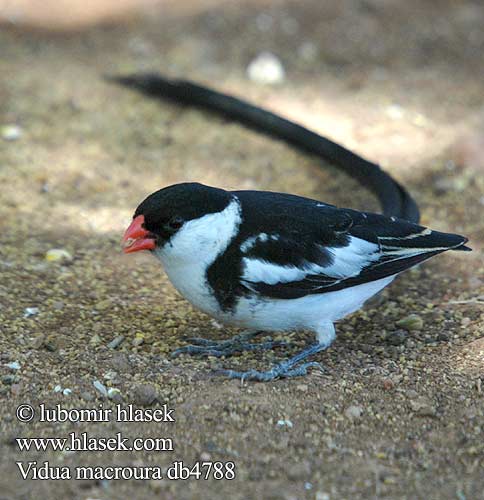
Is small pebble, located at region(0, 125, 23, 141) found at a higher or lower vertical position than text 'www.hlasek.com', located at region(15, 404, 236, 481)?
higher

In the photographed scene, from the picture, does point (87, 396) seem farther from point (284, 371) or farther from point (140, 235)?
point (284, 371)

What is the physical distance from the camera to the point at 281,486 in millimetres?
3297

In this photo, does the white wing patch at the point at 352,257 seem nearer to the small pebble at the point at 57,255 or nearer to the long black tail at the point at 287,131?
the long black tail at the point at 287,131

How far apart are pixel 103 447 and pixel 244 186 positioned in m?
3.12

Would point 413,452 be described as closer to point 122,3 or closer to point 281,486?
point 281,486

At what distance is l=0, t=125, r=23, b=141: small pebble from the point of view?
663 centimetres

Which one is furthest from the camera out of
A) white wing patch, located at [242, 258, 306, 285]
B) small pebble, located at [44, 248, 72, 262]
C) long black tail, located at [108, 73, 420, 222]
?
long black tail, located at [108, 73, 420, 222]

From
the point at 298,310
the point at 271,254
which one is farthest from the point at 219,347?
the point at 271,254

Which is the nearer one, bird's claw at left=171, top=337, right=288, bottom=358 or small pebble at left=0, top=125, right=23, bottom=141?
bird's claw at left=171, top=337, right=288, bottom=358

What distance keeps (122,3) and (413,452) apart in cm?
617

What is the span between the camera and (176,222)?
405 cm

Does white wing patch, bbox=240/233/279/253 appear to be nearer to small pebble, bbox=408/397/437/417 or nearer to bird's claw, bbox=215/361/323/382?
bird's claw, bbox=215/361/323/382

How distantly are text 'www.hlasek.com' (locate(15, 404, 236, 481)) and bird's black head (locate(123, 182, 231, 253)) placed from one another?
80cm

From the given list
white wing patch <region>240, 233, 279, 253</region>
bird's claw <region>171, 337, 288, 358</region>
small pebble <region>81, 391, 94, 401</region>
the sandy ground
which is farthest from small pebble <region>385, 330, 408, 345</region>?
small pebble <region>81, 391, 94, 401</region>
